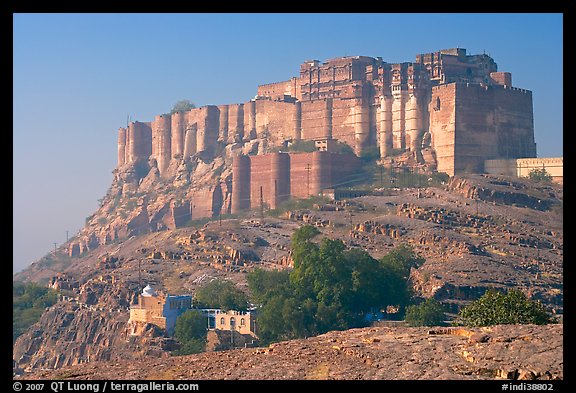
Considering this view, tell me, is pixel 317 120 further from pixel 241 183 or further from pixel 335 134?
pixel 241 183

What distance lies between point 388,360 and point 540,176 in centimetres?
4645

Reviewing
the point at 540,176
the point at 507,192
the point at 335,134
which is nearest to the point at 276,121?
the point at 335,134

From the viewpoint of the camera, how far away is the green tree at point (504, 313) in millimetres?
27133

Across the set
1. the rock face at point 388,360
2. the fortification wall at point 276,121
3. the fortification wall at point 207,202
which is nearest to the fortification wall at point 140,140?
the fortification wall at point 207,202

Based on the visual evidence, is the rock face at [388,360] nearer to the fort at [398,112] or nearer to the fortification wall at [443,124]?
the fortification wall at [443,124]

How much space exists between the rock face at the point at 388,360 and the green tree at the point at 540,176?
42.6 meters

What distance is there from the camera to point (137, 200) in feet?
278

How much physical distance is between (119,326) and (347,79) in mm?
26217
